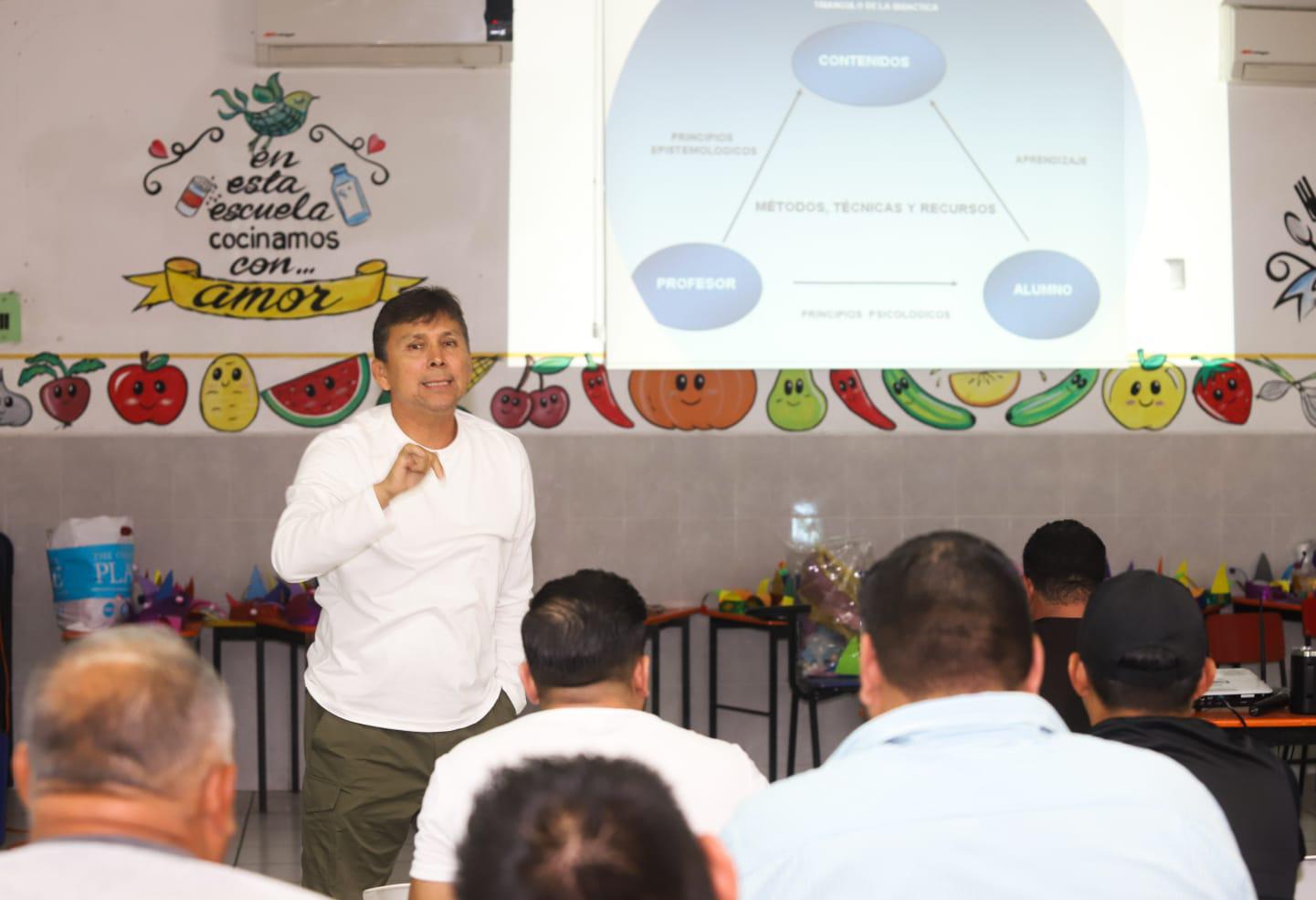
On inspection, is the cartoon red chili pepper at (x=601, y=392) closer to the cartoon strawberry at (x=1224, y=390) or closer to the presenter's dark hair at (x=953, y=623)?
the cartoon strawberry at (x=1224, y=390)

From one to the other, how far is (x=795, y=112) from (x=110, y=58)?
2.94 meters

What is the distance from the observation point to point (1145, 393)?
595cm

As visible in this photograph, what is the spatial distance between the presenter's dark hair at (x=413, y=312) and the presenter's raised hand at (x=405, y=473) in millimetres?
396

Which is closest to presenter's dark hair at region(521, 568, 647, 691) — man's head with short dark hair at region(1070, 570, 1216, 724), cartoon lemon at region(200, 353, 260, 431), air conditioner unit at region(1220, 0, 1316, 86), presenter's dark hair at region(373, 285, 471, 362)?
man's head with short dark hair at region(1070, 570, 1216, 724)

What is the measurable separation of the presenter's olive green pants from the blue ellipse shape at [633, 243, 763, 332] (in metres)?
3.12

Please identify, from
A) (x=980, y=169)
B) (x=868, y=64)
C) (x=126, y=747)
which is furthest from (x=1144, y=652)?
(x=868, y=64)

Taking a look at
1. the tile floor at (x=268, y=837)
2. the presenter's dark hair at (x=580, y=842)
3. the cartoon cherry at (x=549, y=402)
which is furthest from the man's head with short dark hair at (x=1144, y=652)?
the cartoon cherry at (x=549, y=402)

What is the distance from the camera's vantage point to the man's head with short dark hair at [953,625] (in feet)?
4.86

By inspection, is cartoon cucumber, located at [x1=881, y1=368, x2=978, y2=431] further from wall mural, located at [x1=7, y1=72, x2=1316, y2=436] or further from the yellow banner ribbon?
the yellow banner ribbon

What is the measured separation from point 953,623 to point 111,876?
902 mm

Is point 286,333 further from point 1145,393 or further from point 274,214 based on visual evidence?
point 1145,393

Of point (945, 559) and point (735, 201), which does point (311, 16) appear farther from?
point (945, 559)

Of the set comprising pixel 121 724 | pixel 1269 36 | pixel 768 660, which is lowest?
pixel 768 660

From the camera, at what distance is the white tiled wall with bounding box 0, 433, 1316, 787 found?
5.61 m
